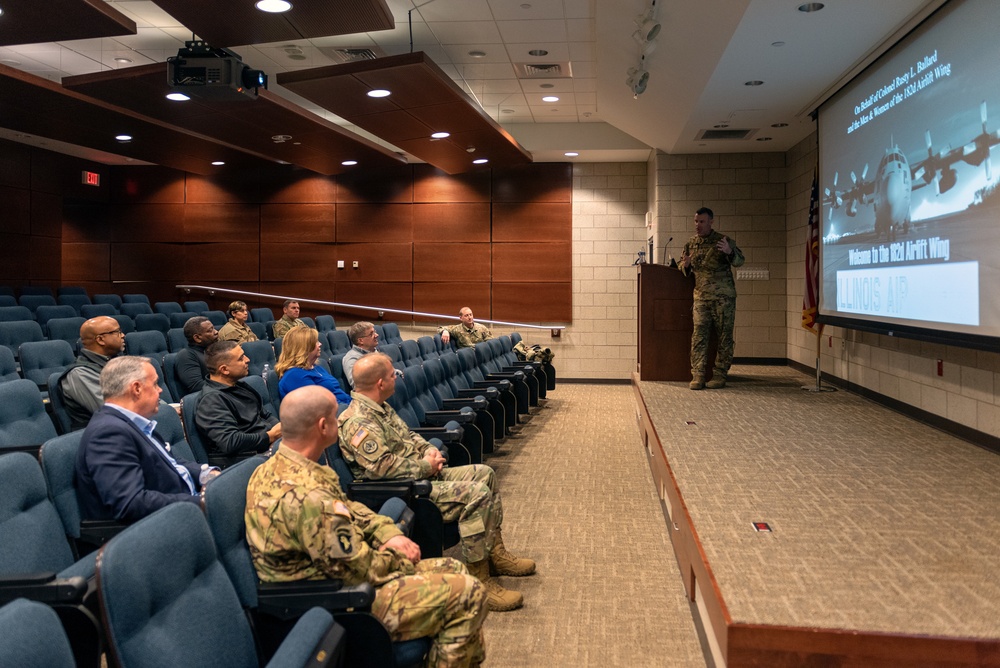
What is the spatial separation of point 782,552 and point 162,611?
2.19 m

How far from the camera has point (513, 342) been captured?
10172 millimetres

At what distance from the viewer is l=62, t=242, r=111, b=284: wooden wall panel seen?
13.0 m

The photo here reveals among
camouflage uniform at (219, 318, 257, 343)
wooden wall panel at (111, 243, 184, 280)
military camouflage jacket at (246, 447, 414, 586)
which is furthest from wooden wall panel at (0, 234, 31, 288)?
military camouflage jacket at (246, 447, 414, 586)

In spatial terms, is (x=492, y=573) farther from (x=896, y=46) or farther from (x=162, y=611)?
(x=896, y=46)

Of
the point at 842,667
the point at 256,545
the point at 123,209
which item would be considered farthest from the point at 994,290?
the point at 123,209

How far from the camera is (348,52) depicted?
805cm

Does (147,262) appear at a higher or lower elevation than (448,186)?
lower

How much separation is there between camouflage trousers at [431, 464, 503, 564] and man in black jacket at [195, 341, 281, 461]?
907 millimetres

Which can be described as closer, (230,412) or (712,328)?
(230,412)

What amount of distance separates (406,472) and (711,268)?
4.94m

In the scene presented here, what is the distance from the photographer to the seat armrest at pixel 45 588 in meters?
1.92

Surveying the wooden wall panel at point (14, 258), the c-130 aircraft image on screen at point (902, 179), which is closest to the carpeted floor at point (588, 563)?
the c-130 aircraft image on screen at point (902, 179)

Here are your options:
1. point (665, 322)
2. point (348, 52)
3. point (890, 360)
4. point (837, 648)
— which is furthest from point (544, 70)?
point (837, 648)

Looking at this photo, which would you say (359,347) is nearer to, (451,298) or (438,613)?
(438,613)
